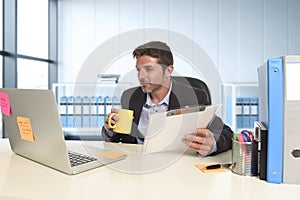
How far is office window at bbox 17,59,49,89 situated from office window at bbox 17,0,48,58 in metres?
0.11

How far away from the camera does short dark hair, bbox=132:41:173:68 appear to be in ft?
4.96

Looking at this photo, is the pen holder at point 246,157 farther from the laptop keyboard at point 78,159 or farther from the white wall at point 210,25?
the white wall at point 210,25

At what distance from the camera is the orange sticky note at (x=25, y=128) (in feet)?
2.91

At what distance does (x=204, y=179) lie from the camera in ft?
2.54

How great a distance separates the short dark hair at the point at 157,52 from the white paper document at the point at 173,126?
592 mm

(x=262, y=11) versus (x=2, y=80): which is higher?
(x=262, y=11)

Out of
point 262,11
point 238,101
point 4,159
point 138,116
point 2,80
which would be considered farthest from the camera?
point 262,11

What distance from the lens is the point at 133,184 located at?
0.73 meters

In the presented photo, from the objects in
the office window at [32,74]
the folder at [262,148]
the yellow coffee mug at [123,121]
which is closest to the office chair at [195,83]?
the yellow coffee mug at [123,121]

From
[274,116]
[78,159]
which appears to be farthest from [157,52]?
[274,116]

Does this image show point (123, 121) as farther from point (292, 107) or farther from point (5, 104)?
point (292, 107)

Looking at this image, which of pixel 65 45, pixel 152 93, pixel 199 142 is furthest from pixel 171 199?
pixel 65 45

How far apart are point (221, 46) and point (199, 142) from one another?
2.69m

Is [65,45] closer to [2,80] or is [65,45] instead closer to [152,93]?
[2,80]
